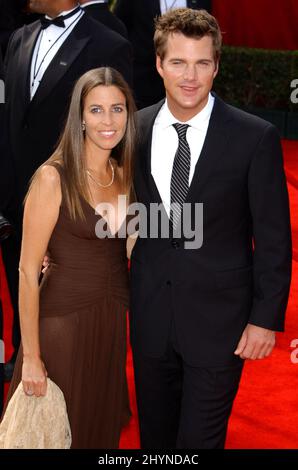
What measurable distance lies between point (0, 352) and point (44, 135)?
3.57ft

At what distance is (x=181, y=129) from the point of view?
10.2 feet

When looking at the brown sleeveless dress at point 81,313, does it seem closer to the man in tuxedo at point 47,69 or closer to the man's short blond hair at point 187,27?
the man's short blond hair at point 187,27

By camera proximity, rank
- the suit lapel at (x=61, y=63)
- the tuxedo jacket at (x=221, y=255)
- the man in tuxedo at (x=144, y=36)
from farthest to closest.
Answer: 1. the man in tuxedo at (x=144, y=36)
2. the suit lapel at (x=61, y=63)
3. the tuxedo jacket at (x=221, y=255)

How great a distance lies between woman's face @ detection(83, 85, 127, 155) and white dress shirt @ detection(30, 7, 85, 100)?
1244mm

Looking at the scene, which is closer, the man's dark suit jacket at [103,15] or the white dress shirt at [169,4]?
the man's dark suit jacket at [103,15]

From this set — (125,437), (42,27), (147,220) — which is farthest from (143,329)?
(42,27)

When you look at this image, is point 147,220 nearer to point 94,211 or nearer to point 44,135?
point 94,211

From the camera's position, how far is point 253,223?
303 cm

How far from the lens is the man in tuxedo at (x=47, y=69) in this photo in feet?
14.0
